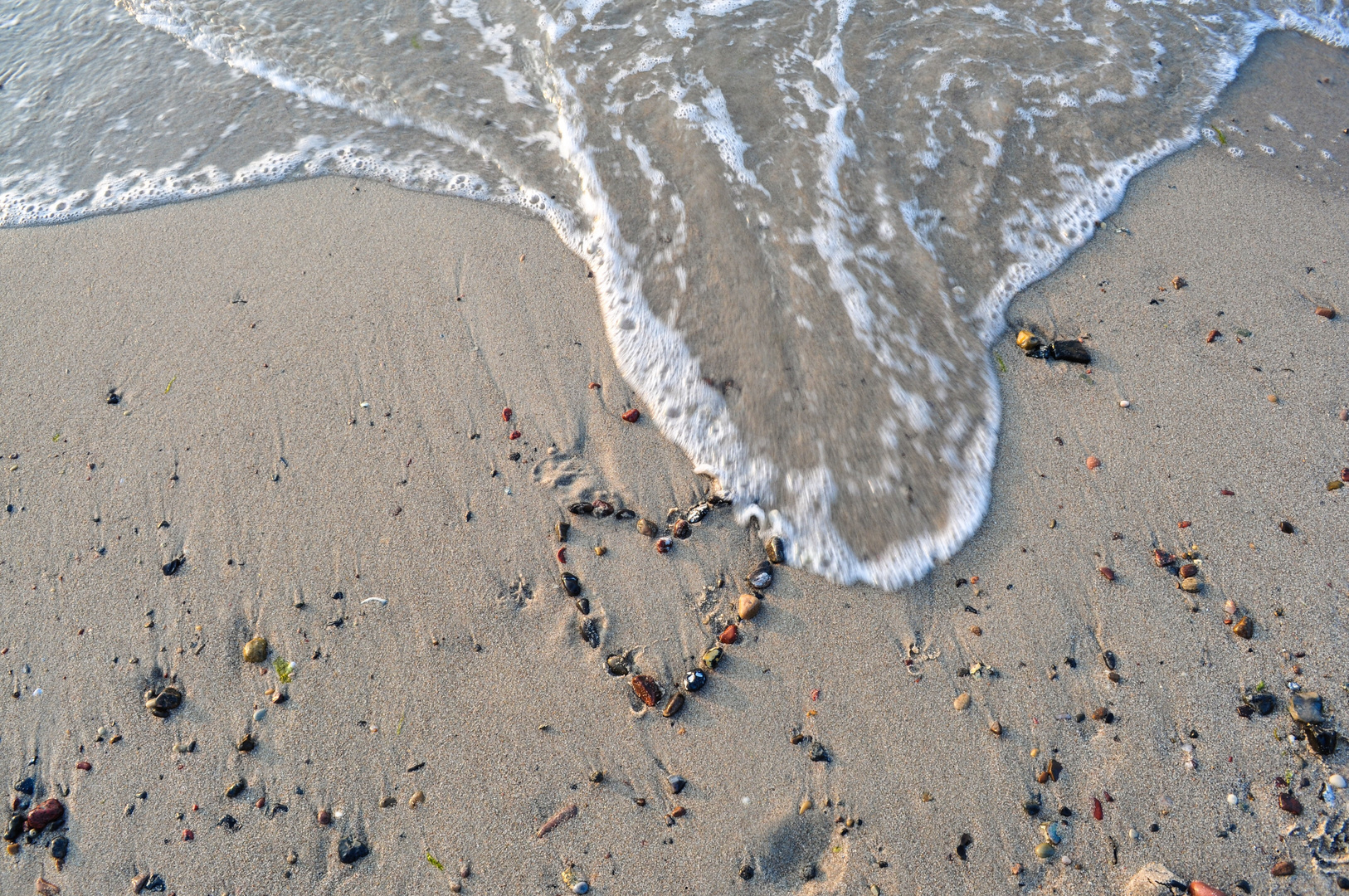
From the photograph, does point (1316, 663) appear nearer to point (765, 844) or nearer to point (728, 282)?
point (765, 844)

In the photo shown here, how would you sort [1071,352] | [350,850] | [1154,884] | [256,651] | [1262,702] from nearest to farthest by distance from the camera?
[1154,884] → [350,850] → [1262,702] → [256,651] → [1071,352]

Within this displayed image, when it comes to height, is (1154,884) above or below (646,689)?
below

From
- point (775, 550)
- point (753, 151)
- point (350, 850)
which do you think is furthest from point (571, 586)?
point (753, 151)

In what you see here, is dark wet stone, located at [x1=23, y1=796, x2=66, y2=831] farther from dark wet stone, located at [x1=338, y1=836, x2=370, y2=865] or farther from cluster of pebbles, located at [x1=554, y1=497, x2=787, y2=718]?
cluster of pebbles, located at [x1=554, y1=497, x2=787, y2=718]

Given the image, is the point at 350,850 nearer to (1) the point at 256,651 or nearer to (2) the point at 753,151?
(1) the point at 256,651

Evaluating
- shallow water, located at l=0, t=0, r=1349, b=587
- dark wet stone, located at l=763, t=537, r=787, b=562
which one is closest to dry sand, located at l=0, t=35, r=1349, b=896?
dark wet stone, located at l=763, t=537, r=787, b=562

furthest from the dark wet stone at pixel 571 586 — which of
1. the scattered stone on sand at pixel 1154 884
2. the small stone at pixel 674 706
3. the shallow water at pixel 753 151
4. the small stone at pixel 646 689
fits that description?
the scattered stone on sand at pixel 1154 884
